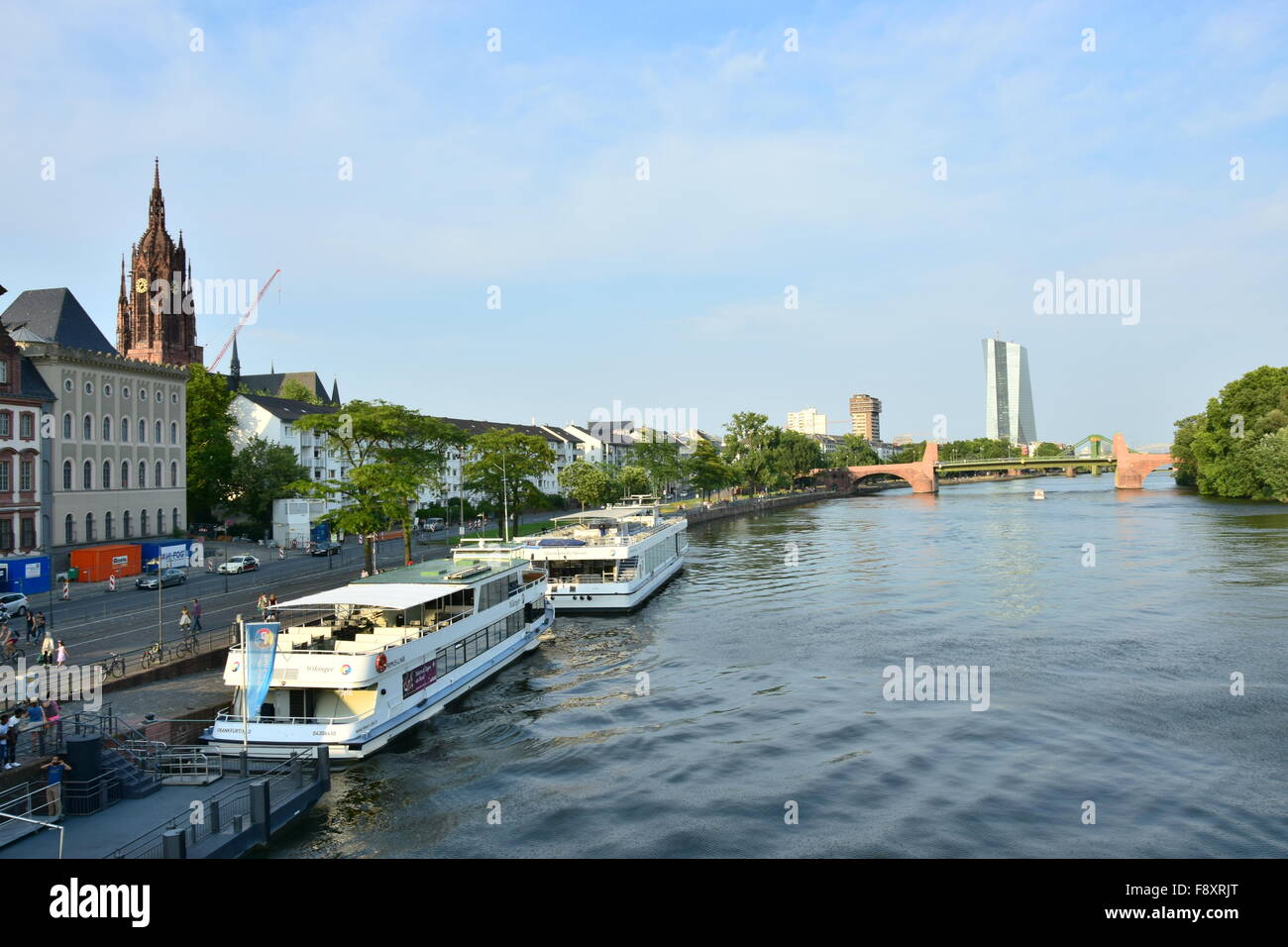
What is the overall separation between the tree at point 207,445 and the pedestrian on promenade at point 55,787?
81596 millimetres

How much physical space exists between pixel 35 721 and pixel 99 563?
4142 cm

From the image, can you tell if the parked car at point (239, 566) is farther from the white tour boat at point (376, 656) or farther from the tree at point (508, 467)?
the white tour boat at point (376, 656)

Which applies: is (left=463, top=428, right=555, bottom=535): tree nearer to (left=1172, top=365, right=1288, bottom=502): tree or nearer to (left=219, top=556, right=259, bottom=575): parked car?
(left=219, top=556, right=259, bottom=575): parked car

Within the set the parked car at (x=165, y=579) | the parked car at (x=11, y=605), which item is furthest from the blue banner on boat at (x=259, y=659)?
the parked car at (x=165, y=579)

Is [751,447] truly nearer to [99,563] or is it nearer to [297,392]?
[297,392]

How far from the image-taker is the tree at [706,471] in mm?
166375

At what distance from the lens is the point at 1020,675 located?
39281 mm

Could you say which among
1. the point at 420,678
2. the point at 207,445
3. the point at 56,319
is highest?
the point at 56,319

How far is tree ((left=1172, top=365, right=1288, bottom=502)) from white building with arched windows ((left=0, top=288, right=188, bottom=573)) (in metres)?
132

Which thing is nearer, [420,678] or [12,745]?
[12,745]

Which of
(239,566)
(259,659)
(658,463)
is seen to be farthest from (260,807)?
(658,463)

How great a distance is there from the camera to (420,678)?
33.8m

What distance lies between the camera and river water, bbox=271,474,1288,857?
23.9m
